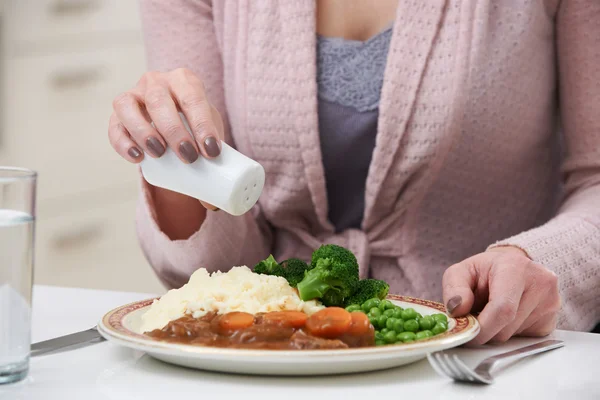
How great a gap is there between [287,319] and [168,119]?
294mm

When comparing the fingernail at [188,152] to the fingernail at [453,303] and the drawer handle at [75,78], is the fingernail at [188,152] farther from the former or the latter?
the drawer handle at [75,78]

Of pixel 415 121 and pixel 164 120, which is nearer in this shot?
→ pixel 164 120

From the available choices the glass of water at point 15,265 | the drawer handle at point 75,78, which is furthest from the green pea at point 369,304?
the drawer handle at point 75,78

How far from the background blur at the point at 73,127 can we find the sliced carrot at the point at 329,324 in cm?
207

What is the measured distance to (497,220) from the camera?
4.84 ft

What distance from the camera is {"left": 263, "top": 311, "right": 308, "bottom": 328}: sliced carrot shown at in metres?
0.76

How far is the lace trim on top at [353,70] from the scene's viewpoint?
1.36 m

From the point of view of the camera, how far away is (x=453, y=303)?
88cm

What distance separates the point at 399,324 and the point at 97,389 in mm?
310

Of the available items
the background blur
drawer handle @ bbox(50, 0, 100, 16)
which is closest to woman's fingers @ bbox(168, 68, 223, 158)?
the background blur

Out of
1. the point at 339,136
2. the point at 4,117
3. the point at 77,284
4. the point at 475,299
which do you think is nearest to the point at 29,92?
the point at 4,117

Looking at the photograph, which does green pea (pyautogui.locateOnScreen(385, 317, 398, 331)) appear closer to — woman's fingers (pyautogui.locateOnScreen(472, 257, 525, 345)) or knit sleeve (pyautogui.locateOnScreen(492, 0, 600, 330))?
woman's fingers (pyautogui.locateOnScreen(472, 257, 525, 345))

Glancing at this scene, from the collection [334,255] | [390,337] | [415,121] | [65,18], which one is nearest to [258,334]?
[390,337]

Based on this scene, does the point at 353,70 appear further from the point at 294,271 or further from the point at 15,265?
the point at 15,265
